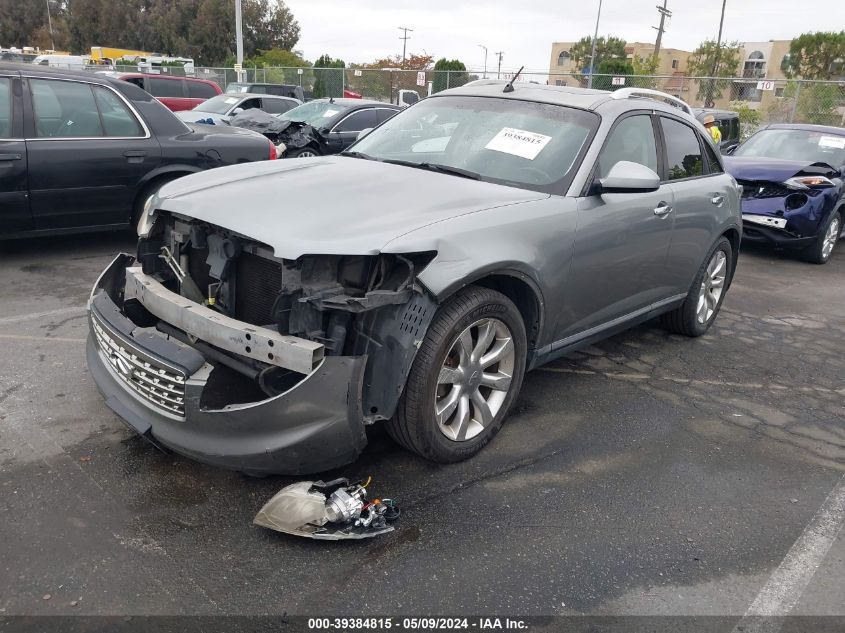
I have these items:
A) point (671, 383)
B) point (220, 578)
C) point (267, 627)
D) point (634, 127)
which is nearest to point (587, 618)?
point (267, 627)

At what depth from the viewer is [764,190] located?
8.64 metres

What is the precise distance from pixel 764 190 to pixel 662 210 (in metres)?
5.13

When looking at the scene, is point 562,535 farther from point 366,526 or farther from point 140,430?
point 140,430

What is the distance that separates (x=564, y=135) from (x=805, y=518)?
2303 millimetres

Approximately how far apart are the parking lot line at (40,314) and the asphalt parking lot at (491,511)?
Result: 0.98 feet

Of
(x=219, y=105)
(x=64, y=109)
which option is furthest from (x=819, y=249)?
(x=219, y=105)

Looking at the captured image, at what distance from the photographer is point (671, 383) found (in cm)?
466

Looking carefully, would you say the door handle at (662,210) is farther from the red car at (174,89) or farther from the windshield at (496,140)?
the red car at (174,89)

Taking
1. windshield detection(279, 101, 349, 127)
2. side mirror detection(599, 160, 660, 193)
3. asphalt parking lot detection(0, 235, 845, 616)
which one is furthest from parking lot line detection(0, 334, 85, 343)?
windshield detection(279, 101, 349, 127)

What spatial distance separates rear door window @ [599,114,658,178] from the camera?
13.1ft

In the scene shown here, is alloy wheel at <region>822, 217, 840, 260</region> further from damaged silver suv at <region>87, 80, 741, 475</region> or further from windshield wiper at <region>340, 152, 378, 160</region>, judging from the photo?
windshield wiper at <region>340, 152, 378, 160</region>

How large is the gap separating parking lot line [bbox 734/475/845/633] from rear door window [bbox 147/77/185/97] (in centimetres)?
1864

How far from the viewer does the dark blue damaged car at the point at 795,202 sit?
838 centimetres

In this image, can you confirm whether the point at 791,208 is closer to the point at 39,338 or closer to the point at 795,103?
the point at 39,338
